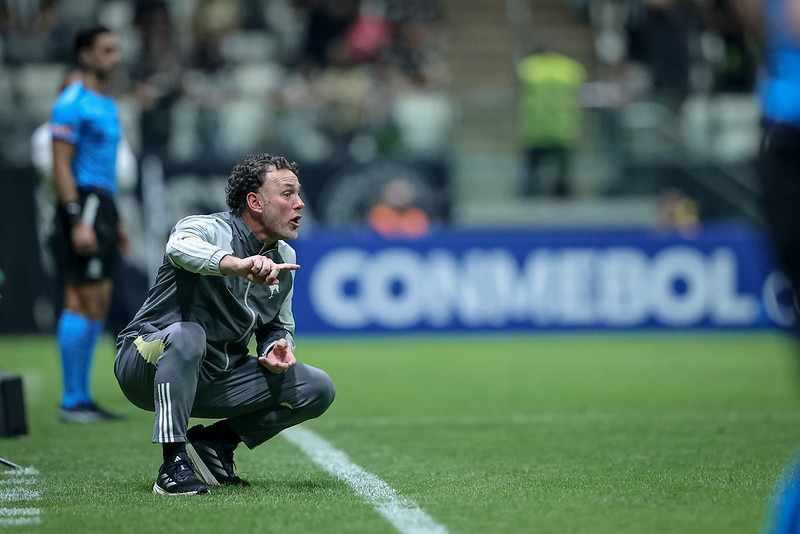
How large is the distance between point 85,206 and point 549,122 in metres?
10.2

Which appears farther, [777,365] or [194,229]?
[777,365]

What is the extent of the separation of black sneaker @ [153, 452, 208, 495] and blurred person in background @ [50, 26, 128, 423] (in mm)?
3201

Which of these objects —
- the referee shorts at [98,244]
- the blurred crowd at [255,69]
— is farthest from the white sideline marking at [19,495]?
the blurred crowd at [255,69]

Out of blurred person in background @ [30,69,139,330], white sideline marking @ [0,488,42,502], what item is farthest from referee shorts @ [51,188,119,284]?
white sideline marking @ [0,488,42,502]

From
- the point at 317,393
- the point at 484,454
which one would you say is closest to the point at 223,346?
the point at 317,393

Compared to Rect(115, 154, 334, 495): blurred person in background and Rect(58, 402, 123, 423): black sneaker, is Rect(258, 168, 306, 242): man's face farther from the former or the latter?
Rect(58, 402, 123, 423): black sneaker

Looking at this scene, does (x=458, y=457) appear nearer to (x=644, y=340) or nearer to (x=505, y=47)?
(x=644, y=340)

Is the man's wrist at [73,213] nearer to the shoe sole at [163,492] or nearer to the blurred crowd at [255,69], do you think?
the shoe sole at [163,492]

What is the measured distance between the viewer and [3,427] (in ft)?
25.5

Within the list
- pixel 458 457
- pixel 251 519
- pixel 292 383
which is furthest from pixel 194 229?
pixel 458 457

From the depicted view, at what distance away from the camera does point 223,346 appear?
5.83 meters

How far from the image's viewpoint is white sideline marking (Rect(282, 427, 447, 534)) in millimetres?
4867

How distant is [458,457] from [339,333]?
377 inches

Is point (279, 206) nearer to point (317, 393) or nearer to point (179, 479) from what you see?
point (317, 393)
